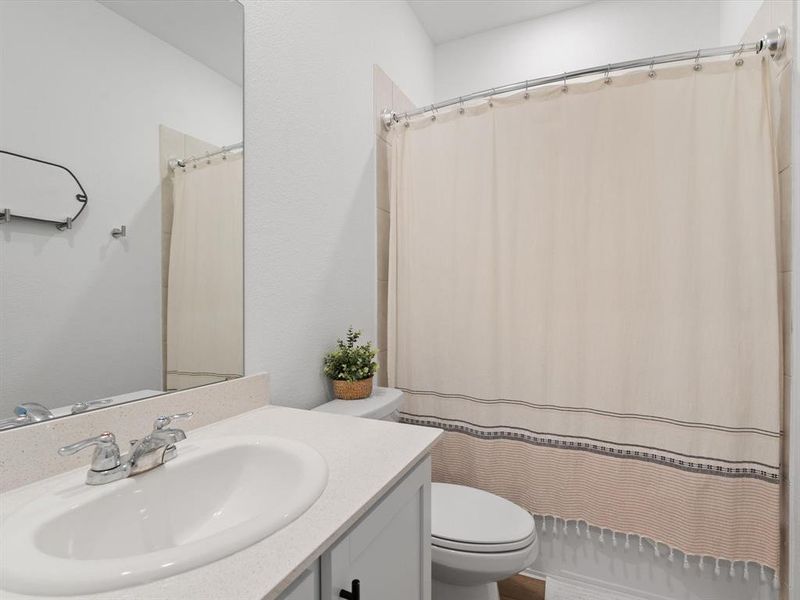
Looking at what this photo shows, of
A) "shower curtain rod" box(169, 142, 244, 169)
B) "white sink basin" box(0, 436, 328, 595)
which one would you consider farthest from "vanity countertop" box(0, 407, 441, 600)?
"shower curtain rod" box(169, 142, 244, 169)

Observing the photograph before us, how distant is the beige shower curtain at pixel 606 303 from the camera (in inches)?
52.1

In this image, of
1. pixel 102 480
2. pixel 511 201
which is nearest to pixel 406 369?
pixel 511 201

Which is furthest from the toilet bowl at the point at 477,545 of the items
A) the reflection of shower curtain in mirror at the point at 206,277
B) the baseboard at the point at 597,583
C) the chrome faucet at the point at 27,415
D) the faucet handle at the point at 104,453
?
the chrome faucet at the point at 27,415

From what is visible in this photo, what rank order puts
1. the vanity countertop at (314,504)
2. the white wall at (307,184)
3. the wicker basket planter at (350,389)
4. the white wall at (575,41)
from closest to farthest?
the vanity countertop at (314,504)
the white wall at (307,184)
the wicker basket planter at (350,389)
the white wall at (575,41)

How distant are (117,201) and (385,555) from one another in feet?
2.88

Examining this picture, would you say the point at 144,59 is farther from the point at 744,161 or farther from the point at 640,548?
the point at 640,548

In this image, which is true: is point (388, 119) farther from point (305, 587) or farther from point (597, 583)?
point (597, 583)

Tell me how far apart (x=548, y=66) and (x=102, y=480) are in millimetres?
2621

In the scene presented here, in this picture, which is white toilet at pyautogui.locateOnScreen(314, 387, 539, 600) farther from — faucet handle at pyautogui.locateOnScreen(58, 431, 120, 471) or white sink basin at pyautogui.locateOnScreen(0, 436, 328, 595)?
faucet handle at pyautogui.locateOnScreen(58, 431, 120, 471)

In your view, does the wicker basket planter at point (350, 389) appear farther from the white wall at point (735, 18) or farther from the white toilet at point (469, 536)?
the white wall at point (735, 18)

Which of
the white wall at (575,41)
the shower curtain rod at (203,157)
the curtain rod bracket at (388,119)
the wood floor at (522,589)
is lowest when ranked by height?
the wood floor at (522,589)

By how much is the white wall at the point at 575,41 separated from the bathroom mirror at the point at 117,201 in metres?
1.71

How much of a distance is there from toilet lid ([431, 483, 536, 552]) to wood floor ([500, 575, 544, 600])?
0.46m

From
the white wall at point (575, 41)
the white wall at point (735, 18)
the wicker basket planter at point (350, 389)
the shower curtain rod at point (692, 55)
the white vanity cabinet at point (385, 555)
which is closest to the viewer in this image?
the white vanity cabinet at point (385, 555)
